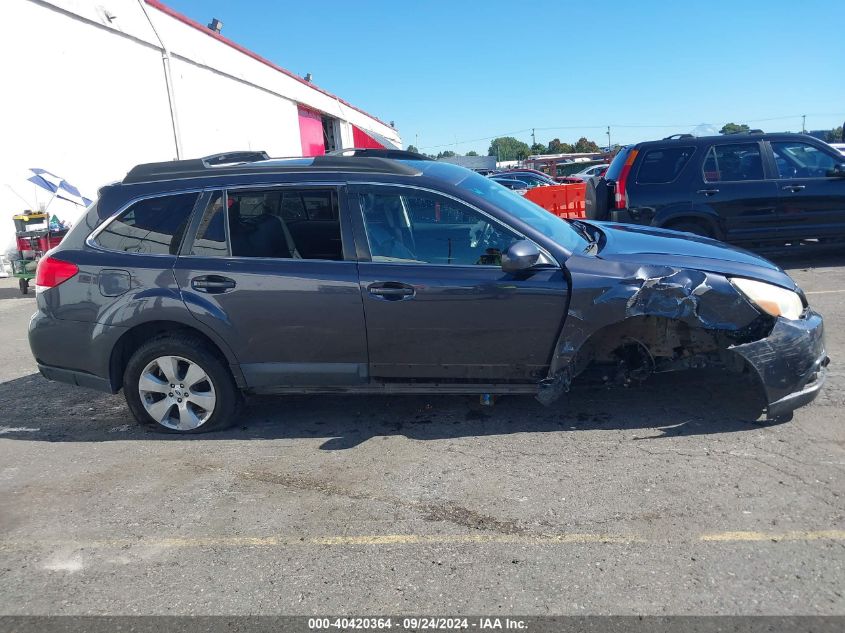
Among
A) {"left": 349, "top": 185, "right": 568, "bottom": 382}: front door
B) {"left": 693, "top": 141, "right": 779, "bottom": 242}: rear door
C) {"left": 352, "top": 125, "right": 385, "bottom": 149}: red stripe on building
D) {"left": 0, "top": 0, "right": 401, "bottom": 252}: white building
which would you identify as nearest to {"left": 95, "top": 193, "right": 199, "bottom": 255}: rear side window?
{"left": 349, "top": 185, "right": 568, "bottom": 382}: front door

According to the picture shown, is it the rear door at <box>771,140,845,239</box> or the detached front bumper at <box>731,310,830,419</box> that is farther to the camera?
the rear door at <box>771,140,845,239</box>

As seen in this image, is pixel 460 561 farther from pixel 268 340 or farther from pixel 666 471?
pixel 268 340

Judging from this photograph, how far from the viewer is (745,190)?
28.9 ft

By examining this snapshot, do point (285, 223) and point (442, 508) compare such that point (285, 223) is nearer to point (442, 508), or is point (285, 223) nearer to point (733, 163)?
point (442, 508)

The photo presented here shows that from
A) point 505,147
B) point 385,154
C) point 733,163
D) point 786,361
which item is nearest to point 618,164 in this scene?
point 733,163

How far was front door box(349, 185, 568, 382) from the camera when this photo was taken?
415 centimetres

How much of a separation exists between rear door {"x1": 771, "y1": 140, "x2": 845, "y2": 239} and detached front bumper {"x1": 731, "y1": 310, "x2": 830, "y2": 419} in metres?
5.49

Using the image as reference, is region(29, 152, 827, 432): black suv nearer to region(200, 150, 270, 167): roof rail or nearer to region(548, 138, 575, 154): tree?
region(200, 150, 270, 167): roof rail

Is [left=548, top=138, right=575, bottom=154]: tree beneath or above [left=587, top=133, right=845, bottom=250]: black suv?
above

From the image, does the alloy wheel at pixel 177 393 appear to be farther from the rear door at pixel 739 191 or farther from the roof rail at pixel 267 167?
the rear door at pixel 739 191

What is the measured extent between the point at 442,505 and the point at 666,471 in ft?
4.19

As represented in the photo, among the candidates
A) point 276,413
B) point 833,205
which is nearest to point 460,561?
point 276,413

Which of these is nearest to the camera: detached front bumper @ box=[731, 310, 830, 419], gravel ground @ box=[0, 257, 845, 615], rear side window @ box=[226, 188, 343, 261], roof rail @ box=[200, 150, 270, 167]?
gravel ground @ box=[0, 257, 845, 615]

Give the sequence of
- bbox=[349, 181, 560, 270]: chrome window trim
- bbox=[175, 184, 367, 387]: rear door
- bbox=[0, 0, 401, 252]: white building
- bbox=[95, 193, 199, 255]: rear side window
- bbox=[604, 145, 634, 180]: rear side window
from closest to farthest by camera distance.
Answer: bbox=[349, 181, 560, 270]: chrome window trim < bbox=[175, 184, 367, 387]: rear door < bbox=[95, 193, 199, 255]: rear side window < bbox=[604, 145, 634, 180]: rear side window < bbox=[0, 0, 401, 252]: white building
